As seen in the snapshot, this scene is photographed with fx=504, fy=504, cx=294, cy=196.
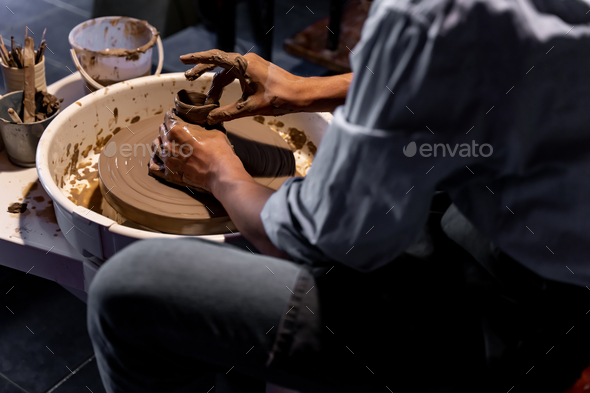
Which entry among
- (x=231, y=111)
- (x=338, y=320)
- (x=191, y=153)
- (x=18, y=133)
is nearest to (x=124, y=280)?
(x=338, y=320)

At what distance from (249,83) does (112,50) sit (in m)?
0.79

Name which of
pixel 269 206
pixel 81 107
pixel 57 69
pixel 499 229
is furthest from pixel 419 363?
pixel 57 69

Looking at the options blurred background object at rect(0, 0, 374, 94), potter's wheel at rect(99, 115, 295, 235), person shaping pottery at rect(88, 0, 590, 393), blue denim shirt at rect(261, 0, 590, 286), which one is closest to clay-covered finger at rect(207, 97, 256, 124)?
potter's wheel at rect(99, 115, 295, 235)

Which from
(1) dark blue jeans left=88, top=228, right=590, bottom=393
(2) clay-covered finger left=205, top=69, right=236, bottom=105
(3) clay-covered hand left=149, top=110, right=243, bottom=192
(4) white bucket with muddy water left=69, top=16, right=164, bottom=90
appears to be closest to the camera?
(1) dark blue jeans left=88, top=228, right=590, bottom=393

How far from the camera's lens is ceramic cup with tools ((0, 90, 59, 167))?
4.94 ft

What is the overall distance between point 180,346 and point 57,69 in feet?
8.85

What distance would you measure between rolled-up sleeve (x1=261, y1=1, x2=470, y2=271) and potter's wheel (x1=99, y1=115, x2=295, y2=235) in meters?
0.59

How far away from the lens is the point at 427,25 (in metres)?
0.56

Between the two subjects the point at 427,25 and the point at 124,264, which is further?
the point at 124,264

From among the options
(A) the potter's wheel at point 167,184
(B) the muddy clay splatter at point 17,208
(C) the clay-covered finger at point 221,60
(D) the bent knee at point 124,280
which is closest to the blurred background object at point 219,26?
(A) the potter's wheel at point 167,184

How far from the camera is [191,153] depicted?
125 cm

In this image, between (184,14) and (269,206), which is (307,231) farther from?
(184,14)

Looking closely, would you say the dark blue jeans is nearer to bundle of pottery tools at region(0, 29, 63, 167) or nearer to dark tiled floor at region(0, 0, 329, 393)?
dark tiled floor at region(0, 0, 329, 393)

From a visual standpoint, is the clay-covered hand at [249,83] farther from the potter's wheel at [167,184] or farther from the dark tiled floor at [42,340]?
the dark tiled floor at [42,340]
